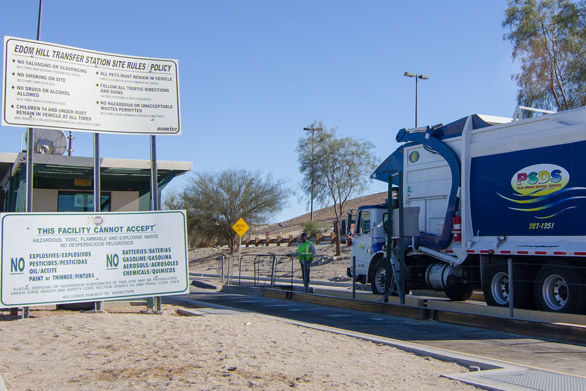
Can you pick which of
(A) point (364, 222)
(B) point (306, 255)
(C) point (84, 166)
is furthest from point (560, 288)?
(C) point (84, 166)

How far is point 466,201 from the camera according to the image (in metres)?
14.3

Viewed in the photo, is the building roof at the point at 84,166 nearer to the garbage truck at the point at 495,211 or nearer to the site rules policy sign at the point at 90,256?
the site rules policy sign at the point at 90,256

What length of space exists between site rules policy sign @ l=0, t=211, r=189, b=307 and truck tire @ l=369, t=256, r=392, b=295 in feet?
23.8

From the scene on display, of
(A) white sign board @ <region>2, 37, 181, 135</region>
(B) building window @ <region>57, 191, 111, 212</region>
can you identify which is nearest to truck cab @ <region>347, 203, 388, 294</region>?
(B) building window @ <region>57, 191, 111, 212</region>

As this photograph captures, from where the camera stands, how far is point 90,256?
995 centimetres

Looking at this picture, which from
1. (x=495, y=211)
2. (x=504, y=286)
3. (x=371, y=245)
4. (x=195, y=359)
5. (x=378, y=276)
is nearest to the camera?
(x=195, y=359)

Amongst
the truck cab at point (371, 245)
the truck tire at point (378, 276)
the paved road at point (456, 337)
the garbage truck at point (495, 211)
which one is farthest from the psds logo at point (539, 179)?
the truck tire at point (378, 276)

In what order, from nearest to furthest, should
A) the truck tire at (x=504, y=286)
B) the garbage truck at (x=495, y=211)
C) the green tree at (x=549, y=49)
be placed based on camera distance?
the garbage truck at (x=495, y=211) < the truck tire at (x=504, y=286) < the green tree at (x=549, y=49)

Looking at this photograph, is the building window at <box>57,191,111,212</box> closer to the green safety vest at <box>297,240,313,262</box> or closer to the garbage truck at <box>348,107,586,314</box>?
the green safety vest at <box>297,240,313,262</box>

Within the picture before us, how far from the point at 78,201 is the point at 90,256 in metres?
7.61

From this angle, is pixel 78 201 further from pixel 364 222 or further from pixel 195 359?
pixel 195 359

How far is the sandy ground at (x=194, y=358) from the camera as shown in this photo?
585cm

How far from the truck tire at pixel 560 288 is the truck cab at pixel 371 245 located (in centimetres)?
486

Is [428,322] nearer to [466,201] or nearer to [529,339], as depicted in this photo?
[529,339]
